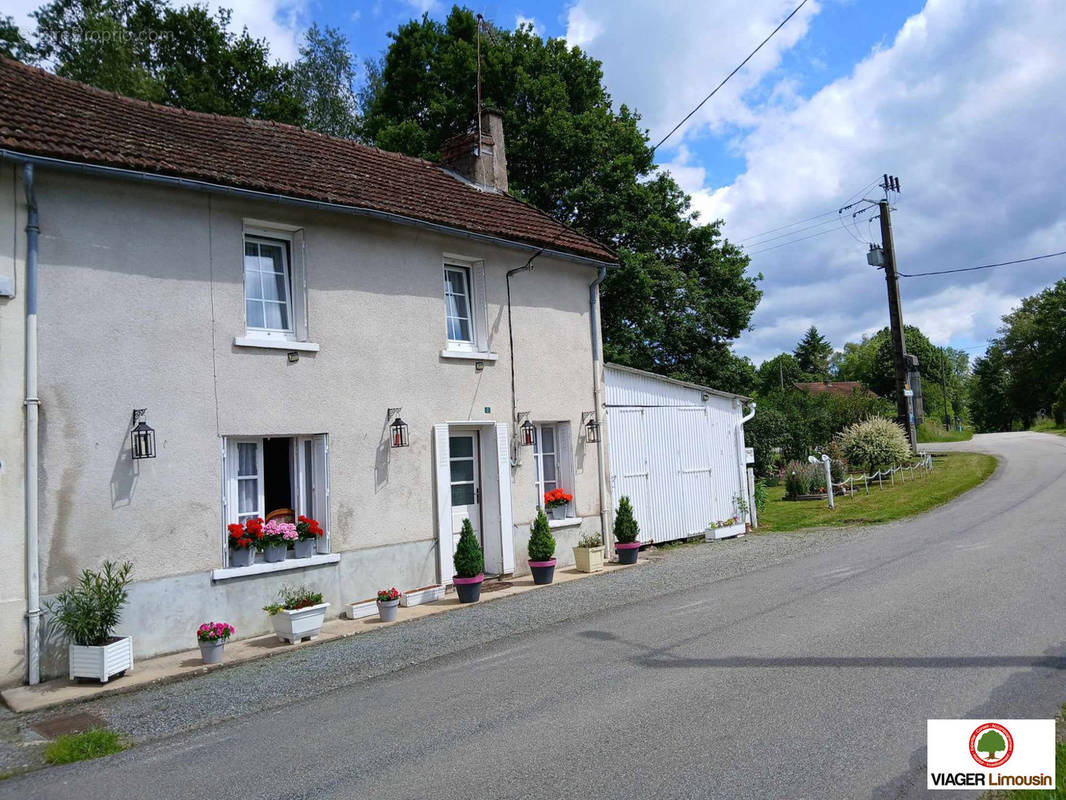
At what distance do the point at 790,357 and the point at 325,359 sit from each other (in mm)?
78460

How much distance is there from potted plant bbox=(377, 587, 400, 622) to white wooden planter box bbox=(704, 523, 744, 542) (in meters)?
7.70

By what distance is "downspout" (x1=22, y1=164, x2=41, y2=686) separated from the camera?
7.63 m

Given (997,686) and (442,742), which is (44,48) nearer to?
(442,742)

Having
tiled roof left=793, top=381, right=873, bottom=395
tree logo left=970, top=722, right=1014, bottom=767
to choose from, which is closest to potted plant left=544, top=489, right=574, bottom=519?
tree logo left=970, top=722, right=1014, bottom=767

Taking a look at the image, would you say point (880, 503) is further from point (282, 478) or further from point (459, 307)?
point (282, 478)

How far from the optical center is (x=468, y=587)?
34.4 ft

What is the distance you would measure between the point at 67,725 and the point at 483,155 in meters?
12.1

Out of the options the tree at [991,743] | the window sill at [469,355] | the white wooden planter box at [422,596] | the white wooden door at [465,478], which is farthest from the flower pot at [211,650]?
the tree at [991,743]

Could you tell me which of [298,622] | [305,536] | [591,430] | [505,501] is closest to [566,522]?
[505,501]

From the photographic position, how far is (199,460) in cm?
898

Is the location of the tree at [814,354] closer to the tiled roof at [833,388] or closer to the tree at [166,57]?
the tiled roof at [833,388]

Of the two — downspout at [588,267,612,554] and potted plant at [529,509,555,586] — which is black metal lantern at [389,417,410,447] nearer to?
potted plant at [529,509,555,586]

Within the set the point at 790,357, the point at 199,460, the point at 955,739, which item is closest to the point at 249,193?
the point at 199,460

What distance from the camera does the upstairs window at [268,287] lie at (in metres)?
9.90
